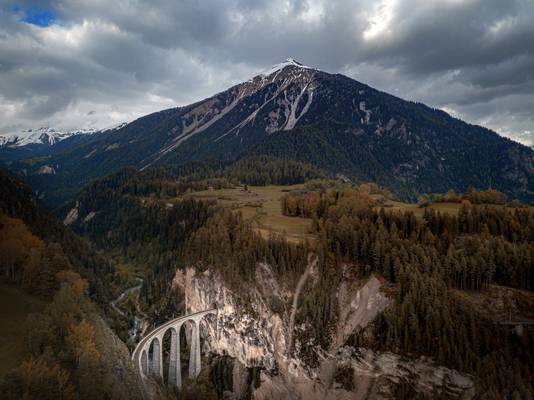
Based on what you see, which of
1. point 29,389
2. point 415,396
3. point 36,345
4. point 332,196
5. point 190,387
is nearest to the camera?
point 29,389

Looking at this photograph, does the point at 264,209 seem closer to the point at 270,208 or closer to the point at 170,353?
the point at 270,208

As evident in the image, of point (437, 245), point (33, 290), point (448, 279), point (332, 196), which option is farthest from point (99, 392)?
point (332, 196)

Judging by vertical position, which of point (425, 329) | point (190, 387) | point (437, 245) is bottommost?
point (190, 387)

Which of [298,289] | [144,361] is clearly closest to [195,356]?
[144,361]

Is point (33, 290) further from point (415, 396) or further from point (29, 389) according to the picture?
point (415, 396)

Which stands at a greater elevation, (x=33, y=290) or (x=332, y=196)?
(x=332, y=196)

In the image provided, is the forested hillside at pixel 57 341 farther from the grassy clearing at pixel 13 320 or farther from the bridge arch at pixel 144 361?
the bridge arch at pixel 144 361
